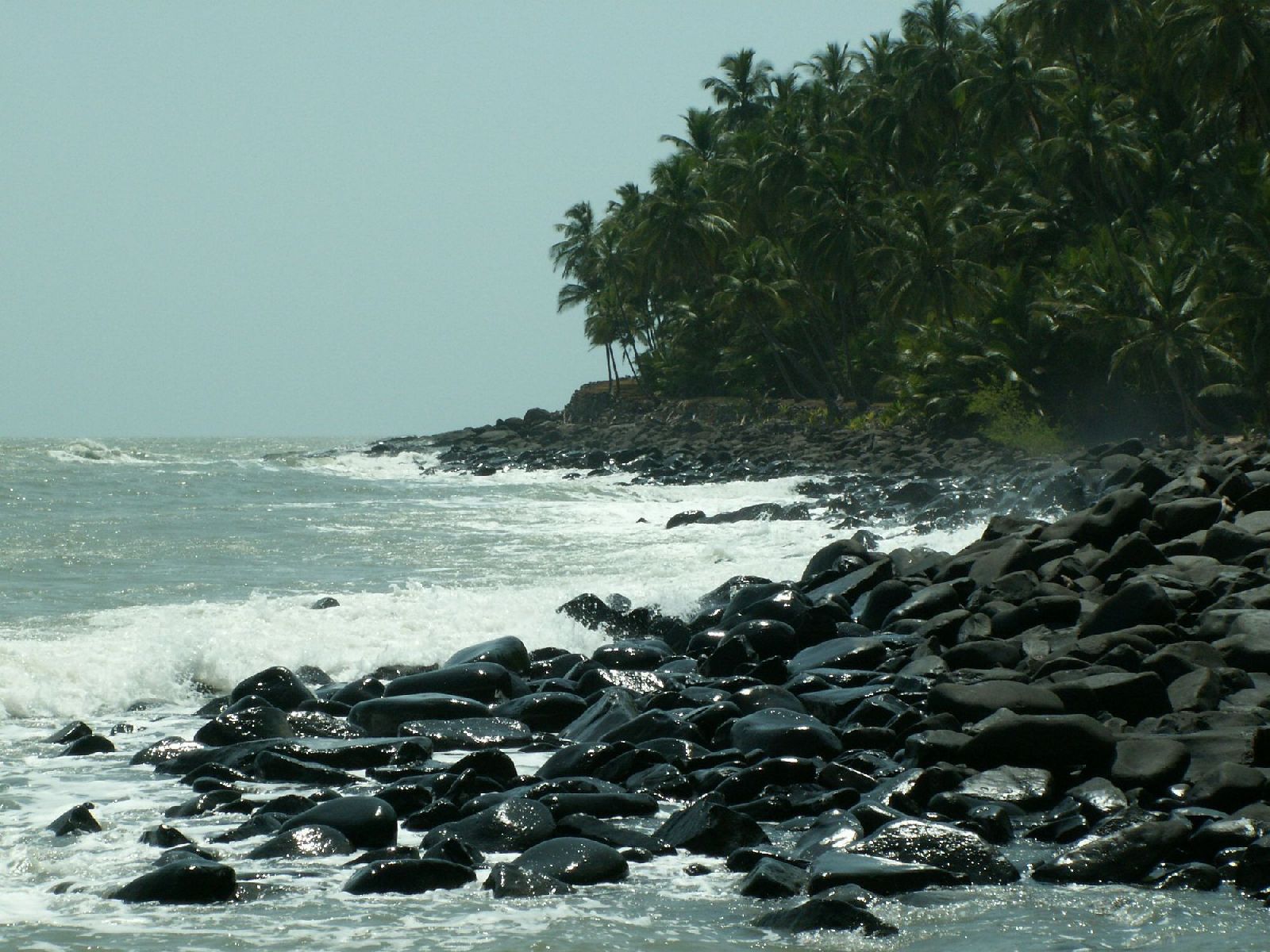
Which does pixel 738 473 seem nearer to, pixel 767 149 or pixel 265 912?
pixel 767 149

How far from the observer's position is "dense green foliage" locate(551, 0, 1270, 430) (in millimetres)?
27000

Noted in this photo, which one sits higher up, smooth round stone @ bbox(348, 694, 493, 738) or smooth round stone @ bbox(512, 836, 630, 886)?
smooth round stone @ bbox(348, 694, 493, 738)

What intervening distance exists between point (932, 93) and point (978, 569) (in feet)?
110

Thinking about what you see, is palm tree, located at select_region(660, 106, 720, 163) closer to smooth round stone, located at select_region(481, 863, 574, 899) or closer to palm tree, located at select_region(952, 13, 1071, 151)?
palm tree, located at select_region(952, 13, 1071, 151)

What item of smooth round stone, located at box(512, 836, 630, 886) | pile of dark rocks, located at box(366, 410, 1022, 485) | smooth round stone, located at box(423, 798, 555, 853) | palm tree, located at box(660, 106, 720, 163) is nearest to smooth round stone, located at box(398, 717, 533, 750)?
smooth round stone, located at box(423, 798, 555, 853)

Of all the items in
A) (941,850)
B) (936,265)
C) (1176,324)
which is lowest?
(941,850)

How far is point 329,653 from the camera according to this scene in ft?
34.3

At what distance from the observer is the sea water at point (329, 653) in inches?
173

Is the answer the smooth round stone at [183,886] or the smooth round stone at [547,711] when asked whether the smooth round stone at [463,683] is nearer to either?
the smooth round stone at [547,711]

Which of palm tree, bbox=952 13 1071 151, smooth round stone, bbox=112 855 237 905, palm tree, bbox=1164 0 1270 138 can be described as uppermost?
palm tree, bbox=952 13 1071 151

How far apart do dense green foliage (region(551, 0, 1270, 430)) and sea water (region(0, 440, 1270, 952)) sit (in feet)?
27.1

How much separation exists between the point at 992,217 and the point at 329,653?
29.2 m

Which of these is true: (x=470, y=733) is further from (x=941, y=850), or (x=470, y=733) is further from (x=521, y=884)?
(x=941, y=850)

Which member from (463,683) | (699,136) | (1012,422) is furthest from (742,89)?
(463,683)
